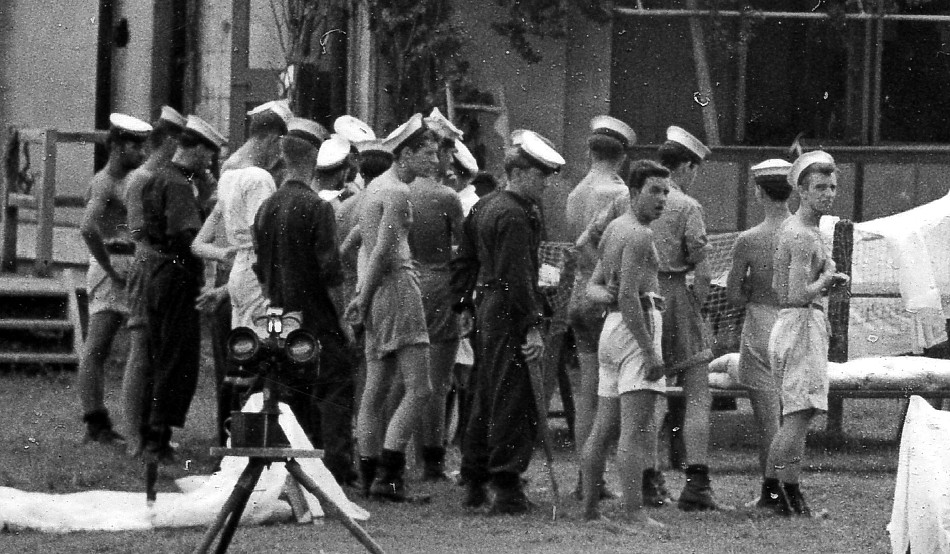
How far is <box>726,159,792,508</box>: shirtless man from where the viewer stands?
32.0 ft

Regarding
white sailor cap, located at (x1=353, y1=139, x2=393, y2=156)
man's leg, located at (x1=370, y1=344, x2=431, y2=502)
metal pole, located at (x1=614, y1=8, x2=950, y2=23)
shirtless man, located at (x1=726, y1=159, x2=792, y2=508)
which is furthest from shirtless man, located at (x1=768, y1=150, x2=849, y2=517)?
metal pole, located at (x1=614, y1=8, x2=950, y2=23)

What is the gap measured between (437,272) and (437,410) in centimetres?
74

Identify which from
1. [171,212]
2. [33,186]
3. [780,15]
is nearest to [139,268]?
[171,212]

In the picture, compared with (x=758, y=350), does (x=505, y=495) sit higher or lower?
lower

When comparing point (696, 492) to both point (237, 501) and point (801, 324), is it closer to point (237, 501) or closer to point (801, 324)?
point (801, 324)

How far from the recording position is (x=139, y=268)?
10.7 meters

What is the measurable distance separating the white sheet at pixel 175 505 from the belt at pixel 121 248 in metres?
2.47

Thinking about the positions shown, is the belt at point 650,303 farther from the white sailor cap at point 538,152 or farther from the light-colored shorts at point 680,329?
the white sailor cap at point 538,152

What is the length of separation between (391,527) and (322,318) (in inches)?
51.9

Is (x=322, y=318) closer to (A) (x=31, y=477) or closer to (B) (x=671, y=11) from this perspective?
(A) (x=31, y=477)

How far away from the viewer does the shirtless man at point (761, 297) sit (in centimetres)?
976

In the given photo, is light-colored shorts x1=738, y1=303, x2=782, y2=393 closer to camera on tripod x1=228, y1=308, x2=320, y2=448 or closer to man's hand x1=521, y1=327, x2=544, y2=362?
man's hand x1=521, y1=327, x2=544, y2=362

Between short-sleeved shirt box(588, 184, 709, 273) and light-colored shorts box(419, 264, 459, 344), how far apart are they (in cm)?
105

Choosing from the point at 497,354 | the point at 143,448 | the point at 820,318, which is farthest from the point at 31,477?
the point at 820,318
